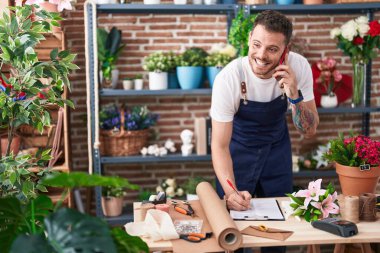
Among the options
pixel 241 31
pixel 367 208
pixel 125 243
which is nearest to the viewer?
pixel 125 243

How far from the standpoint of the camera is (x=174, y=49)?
431cm

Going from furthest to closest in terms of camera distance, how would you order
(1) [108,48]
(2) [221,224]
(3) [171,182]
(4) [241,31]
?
(3) [171,182]
(1) [108,48]
(4) [241,31]
(2) [221,224]

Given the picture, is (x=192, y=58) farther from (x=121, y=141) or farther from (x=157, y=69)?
(x=121, y=141)

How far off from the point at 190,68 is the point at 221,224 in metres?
2.15

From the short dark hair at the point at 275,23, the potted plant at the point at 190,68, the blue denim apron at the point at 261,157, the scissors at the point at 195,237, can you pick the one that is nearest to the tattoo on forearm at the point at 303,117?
the blue denim apron at the point at 261,157

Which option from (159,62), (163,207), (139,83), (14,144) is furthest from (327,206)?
(14,144)

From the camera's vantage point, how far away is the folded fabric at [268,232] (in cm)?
191

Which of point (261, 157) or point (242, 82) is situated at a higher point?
point (242, 82)

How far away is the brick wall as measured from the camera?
423 cm

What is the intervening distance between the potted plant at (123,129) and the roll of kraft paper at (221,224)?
1.84 meters

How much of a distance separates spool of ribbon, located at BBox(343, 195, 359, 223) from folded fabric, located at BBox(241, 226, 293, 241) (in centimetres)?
28

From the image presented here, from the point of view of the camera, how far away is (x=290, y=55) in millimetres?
2789

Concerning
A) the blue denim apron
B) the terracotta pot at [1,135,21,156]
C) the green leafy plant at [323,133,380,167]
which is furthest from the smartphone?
the terracotta pot at [1,135,21,156]

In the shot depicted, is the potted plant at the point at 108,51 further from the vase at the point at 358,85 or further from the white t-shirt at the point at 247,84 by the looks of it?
the vase at the point at 358,85
